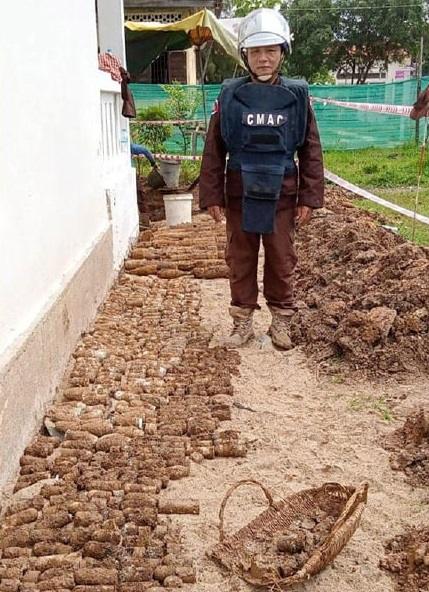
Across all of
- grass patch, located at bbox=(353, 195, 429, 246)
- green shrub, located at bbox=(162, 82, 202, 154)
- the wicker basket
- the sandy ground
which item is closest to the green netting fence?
green shrub, located at bbox=(162, 82, 202, 154)

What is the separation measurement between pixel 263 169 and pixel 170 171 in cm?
803

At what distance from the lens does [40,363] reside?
413cm

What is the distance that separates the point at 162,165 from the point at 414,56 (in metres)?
32.5

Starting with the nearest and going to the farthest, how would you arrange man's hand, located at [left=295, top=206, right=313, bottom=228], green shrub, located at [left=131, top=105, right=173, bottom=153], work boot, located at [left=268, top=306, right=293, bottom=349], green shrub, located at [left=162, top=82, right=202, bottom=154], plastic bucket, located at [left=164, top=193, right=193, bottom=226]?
man's hand, located at [left=295, top=206, right=313, bottom=228], work boot, located at [left=268, top=306, right=293, bottom=349], plastic bucket, located at [left=164, top=193, right=193, bottom=226], green shrub, located at [left=131, top=105, right=173, bottom=153], green shrub, located at [left=162, top=82, right=202, bottom=154]

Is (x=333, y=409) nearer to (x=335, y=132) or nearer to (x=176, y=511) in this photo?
(x=176, y=511)

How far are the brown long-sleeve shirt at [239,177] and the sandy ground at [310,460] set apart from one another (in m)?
1.06

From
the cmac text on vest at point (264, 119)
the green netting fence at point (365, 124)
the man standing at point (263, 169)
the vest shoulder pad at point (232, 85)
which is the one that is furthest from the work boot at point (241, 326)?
the green netting fence at point (365, 124)

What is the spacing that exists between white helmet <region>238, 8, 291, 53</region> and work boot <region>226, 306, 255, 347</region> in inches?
70.5

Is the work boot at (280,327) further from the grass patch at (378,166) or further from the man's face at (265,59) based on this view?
the grass patch at (378,166)

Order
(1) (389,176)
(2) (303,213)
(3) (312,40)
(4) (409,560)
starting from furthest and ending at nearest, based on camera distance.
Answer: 1. (3) (312,40)
2. (1) (389,176)
3. (2) (303,213)
4. (4) (409,560)

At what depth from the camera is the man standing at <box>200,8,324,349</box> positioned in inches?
200

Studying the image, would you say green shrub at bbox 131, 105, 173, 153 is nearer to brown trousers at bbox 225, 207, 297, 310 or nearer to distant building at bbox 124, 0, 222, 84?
distant building at bbox 124, 0, 222, 84

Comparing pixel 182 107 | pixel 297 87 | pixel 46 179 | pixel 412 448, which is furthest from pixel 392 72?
pixel 412 448

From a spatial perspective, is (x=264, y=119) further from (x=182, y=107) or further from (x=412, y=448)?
(x=182, y=107)
